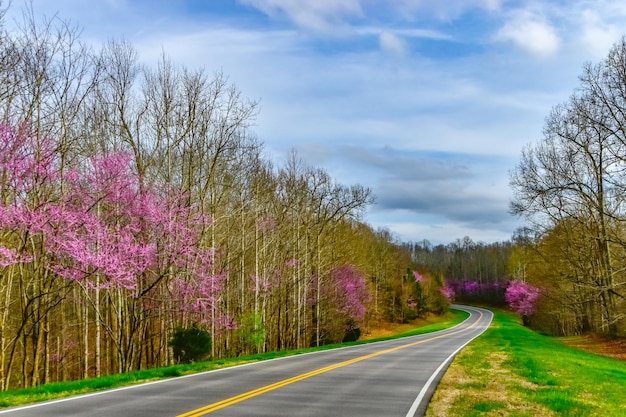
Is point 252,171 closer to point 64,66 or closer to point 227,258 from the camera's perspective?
point 227,258

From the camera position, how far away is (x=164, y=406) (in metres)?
8.79

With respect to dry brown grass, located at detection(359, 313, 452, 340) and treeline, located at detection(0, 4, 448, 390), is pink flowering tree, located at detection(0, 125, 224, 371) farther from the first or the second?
dry brown grass, located at detection(359, 313, 452, 340)

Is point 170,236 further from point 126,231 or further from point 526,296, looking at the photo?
point 526,296

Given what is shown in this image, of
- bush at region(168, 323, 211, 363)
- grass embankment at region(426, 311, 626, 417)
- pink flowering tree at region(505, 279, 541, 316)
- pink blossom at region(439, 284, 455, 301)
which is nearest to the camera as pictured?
grass embankment at region(426, 311, 626, 417)

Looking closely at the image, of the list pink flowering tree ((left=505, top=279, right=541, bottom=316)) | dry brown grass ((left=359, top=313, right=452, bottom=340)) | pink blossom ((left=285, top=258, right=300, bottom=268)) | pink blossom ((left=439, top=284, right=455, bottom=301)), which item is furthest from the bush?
pink blossom ((left=439, top=284, right=455, bottom=301))

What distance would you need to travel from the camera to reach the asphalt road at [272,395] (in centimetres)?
848

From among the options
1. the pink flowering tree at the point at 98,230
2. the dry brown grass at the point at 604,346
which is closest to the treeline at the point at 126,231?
the pink flowering tree at the point at 98,230

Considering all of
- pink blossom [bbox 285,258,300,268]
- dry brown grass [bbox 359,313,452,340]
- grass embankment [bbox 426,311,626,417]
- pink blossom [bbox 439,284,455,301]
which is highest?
pink blossom [bbox 285,258,300,268]

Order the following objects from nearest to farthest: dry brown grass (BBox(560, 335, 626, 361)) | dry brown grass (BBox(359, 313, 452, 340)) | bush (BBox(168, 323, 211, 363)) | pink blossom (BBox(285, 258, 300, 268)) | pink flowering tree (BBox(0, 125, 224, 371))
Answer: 1. pink flowering tree (BBox(0, 125, 224, 371))
2. bush (BBox(168, 323, 211, 363))
3. dry brown grass (BBox(560, 335, 626, 361))
4. pink blossom (BBox(285, 258, 300, 268))
5. dry brown grass (BBox(359, 313, 452, 340))

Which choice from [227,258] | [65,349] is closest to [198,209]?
[227,258]

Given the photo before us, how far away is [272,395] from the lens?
10188 millimetres

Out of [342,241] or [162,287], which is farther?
[342,241]

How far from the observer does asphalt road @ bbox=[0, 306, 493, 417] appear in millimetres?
8484

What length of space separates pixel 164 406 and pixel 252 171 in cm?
2206
